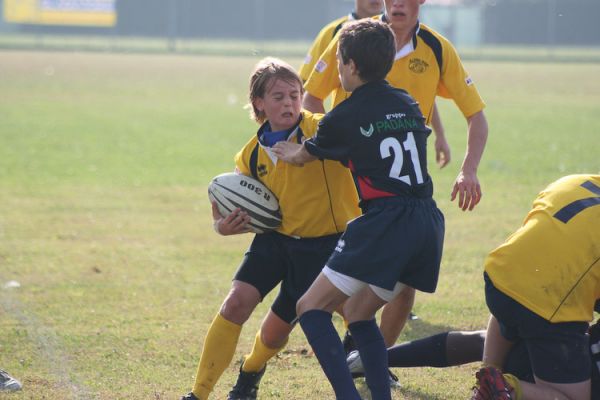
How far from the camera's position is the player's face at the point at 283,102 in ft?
15.2

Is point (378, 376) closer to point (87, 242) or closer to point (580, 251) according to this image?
point (580, 251)

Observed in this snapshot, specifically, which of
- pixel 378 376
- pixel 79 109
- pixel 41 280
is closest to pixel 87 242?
pixel 41 280

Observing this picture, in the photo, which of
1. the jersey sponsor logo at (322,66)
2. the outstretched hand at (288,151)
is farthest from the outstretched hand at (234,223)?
the jersey sponsor logo at (322,66)

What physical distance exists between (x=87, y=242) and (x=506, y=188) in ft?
17.8

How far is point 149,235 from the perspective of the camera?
938 cm

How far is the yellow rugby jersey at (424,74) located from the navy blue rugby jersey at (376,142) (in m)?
0.99

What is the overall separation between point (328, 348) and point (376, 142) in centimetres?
90

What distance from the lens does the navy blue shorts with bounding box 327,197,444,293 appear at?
406 centimetres

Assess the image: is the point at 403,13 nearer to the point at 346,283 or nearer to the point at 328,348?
the point at 346,283

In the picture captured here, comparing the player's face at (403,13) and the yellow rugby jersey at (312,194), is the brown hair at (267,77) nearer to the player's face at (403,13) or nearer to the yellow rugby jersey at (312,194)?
the yellow rugby jersey at (312,194)

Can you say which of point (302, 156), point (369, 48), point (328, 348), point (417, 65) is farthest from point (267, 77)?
point (328, 348)

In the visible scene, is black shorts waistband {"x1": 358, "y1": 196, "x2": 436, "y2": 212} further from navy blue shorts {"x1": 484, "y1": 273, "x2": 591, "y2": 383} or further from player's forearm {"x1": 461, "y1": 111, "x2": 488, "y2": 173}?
player's forearm {"x1": 461, "y1": 111, "x2": 488, "y2": 173}

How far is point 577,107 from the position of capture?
2289 cm

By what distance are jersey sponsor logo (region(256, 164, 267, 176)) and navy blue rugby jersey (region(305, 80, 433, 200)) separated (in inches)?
22.6
